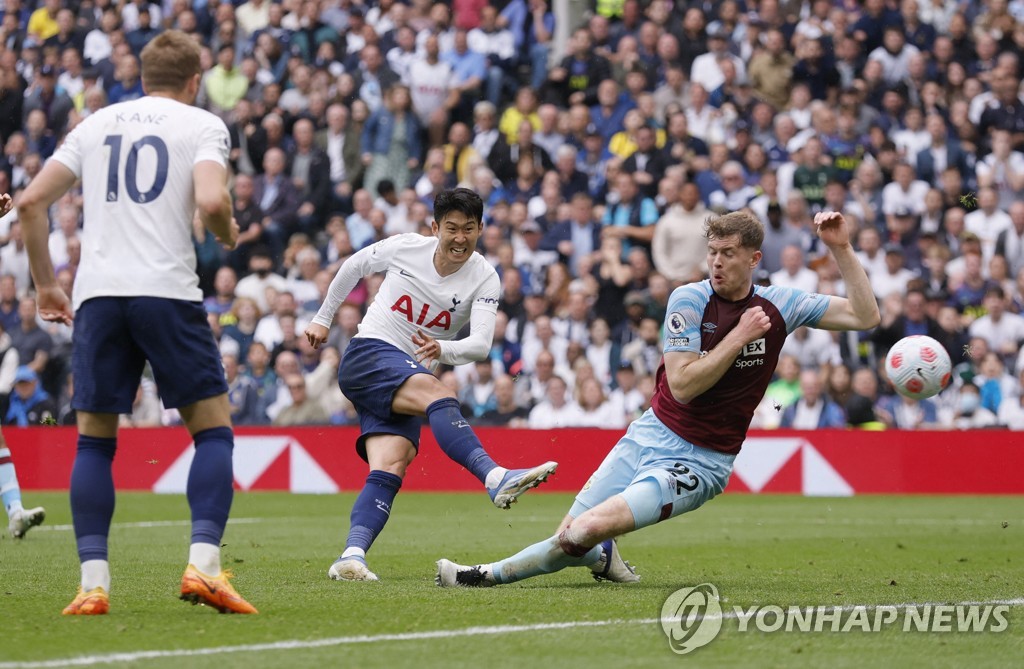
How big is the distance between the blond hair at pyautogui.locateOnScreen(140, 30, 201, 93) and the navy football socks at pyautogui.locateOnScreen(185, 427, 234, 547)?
56.0 inches

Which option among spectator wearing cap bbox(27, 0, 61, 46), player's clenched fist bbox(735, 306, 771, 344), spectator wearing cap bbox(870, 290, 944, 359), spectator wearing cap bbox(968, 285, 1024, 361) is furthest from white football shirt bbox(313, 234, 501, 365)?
spectator wearing cap bbox(27, 0, 61, 46)

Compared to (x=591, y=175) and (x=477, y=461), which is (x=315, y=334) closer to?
(x=477, y=461)

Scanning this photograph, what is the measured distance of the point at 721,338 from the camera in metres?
7.39

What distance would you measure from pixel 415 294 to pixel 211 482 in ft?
8.66

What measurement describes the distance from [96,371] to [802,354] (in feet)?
39.9

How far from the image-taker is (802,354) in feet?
56.9

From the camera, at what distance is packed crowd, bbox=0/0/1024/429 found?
17188 millimetres

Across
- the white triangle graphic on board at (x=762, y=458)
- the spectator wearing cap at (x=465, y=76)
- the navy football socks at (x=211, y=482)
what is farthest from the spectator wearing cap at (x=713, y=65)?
the navy football socks at (x=211, y=482)

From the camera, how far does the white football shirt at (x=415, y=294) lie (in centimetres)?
873

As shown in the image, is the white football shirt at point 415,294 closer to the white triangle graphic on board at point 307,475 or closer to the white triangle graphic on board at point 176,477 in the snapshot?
the white triangle graphic on board at point 307,475

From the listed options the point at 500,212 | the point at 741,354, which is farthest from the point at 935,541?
the point at 500,212

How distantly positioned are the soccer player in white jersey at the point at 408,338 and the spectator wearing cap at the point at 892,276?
9.49m

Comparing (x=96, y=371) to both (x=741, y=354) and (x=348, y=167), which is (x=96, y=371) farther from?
(x=348, y=167)

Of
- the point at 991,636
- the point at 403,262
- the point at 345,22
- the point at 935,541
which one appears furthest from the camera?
the point at 345,22
